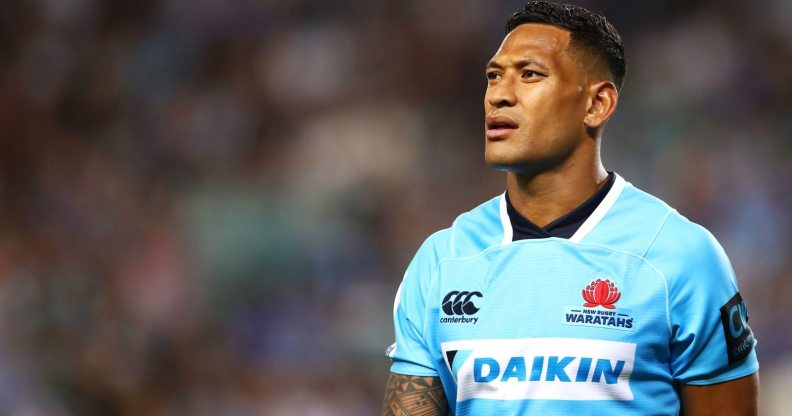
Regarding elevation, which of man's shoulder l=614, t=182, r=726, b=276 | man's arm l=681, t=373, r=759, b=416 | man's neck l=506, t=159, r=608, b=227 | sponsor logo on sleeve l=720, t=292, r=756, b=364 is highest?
man's neck l=506, t=159, r=608, b=227

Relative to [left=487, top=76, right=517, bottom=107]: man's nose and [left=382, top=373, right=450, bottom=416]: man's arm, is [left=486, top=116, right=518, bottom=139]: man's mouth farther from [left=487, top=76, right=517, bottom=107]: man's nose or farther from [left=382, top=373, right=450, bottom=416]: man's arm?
[left=382, top=373, right=450, bottom=416]: man's arm

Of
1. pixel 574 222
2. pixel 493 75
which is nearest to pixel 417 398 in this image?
pixel 574 222

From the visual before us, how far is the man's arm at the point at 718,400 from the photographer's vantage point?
259 centimetres

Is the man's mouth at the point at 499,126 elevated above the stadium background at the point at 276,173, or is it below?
below

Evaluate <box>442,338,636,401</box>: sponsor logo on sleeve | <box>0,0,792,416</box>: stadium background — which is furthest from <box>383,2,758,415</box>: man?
<box>0,0,792,416</box>: stadium background

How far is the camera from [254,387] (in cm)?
654

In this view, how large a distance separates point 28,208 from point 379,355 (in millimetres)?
2668

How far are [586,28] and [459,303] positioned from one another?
85 centimetres

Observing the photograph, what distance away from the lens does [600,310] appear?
2.60 meters

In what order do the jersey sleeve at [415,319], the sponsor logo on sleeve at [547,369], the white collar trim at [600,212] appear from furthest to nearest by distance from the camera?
the jersey sleeve at [415,319] → the white collar trim at [600,212] → the sponsor logo on sleeve at [547,369]

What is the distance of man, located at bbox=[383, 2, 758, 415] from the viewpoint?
2.57 m

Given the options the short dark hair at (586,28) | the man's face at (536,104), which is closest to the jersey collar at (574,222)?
the man's face at (536,104)

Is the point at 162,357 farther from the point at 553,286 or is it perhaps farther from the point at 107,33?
the point at 553,286

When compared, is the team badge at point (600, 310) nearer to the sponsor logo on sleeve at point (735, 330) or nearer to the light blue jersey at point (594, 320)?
the light blue jersey at point (594, 320)
